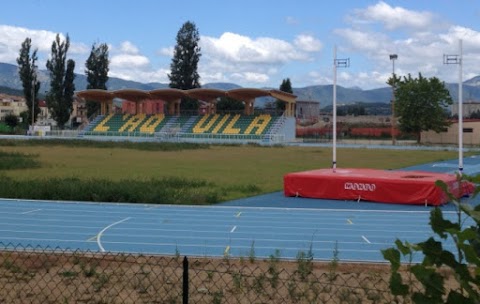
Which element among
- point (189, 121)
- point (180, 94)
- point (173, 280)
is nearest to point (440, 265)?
point (173, 280)

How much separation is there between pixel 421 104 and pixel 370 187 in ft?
165

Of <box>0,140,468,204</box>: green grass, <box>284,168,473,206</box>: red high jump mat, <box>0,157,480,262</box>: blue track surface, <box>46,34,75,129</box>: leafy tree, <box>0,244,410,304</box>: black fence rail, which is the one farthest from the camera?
<box>46,34,75,129</box>: leafy tree

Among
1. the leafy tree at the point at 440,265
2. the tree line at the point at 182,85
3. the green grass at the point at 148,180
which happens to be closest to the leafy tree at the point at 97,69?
the tree line at the point at 182,85

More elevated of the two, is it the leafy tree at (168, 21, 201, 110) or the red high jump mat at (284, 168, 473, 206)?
the leafy tree at (168, 21, 201, 110)

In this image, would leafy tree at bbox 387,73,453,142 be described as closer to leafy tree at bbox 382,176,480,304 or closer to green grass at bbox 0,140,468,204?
green grass at bbox 0,140,468,204

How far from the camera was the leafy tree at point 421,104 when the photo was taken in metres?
64.6

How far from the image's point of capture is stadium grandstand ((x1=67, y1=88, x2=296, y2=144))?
67.8 metres

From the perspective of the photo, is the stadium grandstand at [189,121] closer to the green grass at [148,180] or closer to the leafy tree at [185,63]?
the leafy tree at [185,63]

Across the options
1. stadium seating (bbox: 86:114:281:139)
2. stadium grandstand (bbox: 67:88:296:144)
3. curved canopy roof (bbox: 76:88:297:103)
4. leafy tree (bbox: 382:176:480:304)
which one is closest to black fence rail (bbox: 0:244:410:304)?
leafy tree (bbox: 382:176:480:304)

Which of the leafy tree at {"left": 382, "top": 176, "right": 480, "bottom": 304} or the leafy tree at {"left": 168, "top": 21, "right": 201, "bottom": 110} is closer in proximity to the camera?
the leafy tree at {"left": 382, "top": 176, "right": 480, "bottom": 304}

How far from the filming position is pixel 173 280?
7.53 metres

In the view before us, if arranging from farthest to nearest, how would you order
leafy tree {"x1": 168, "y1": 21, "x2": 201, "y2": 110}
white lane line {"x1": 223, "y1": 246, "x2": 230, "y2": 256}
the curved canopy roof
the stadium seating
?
leafy tree {"x1": 168, "y1": 21, "x2": 201, "y2": 110}
the stadium seating
the curved canopy roof
white lane line {"x1": 223, "y1": 246, "x2": 230, "y2": 256}

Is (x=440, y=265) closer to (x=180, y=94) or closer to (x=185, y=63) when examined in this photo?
(x=180, y=94)

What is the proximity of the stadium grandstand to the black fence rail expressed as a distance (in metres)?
54.4
